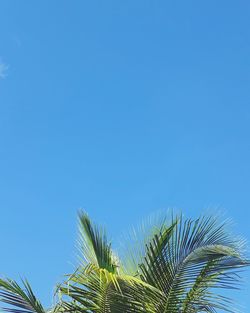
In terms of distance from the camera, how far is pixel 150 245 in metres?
6.82

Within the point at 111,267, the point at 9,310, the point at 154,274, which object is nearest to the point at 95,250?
the point at 111,267

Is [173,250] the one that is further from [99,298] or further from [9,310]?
[9,310]

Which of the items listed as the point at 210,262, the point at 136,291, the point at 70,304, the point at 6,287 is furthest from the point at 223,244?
the point at 6,287

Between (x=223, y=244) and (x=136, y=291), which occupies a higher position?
(x=223, y=244)

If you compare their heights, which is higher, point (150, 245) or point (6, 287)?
point (150, 245)

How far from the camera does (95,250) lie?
6.80 meters

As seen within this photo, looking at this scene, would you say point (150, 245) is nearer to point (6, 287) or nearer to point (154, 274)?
point (154, 274)

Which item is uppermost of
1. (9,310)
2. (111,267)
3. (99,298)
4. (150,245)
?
(150,245)

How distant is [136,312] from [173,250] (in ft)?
2.80

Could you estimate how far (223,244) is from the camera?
22.0 feet

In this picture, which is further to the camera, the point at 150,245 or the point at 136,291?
the point at 150,245

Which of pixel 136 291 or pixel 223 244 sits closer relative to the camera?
pixel 136 291

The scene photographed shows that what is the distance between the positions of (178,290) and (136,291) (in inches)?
23.5

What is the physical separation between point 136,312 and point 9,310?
57.8 inches
